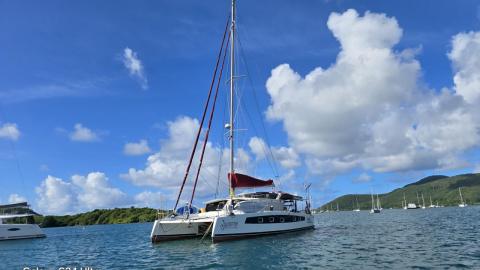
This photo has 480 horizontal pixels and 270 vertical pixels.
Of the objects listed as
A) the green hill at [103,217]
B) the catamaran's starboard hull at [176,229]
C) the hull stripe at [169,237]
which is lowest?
the hull stripe at [169,237]

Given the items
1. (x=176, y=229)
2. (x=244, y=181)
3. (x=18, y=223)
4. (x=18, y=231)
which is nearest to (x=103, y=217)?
(x=18, y=223)

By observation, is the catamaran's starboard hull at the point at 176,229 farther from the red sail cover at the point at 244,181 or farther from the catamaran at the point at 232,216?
the red sail cover at the point at 244,181

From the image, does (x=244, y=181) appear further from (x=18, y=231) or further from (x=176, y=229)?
(x=18, y=231)

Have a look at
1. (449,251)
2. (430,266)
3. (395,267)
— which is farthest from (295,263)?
(449,251)

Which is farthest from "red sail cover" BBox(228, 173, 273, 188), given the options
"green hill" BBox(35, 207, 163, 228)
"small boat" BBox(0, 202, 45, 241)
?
"green hill" BBox(35, 207, 163, 228)

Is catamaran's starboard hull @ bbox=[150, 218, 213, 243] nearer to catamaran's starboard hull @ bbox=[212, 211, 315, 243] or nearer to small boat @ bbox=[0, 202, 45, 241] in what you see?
catamaran's starboard hull @ bbox=[212, 211, 315, 243]

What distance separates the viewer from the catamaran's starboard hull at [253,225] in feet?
112

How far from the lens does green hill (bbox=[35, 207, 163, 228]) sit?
174 m

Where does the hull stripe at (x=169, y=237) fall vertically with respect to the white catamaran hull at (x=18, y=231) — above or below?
below

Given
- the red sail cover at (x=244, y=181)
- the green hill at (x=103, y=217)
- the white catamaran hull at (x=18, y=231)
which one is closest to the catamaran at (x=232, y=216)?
the red sail cover at (x=244, y=181)

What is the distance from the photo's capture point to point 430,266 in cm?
2034

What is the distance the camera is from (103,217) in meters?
179

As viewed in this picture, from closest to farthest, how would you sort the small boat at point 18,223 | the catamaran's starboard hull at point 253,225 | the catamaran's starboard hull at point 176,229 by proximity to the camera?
the catamaran's starboard hull at point 253,225 → the catamaran's starboard hull at point 176,229 → the small boat at point 18,223

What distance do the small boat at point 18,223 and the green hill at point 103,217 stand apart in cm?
10521
